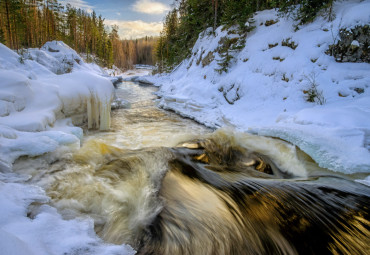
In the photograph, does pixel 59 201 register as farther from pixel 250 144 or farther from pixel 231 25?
pixel 231 25

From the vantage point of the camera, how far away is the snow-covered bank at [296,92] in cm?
367

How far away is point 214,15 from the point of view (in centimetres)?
1653

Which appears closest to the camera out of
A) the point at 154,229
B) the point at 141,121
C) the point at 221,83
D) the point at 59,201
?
the point at 154,229

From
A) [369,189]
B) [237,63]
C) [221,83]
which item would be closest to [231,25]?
[237,63]

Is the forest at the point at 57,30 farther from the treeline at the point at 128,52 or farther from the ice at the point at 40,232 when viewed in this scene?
the ice at the point at 40,232

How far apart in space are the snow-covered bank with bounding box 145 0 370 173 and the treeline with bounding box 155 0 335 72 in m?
0.53

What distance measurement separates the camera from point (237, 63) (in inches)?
400

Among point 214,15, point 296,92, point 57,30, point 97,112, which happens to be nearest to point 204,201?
point 97,112

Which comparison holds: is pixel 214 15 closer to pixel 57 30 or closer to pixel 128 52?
pixel 57 30

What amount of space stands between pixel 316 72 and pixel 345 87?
3.97 ft

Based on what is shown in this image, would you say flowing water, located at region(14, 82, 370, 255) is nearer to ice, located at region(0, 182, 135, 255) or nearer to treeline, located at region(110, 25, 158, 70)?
ice, located at region(0, 182, 135, 255)

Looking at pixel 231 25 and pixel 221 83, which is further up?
pixel 231 25

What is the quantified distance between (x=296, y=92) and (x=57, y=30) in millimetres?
38983

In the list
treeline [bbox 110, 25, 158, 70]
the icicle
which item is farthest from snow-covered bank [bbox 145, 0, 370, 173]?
treeline [bbox 110, 25, 158, 70]
